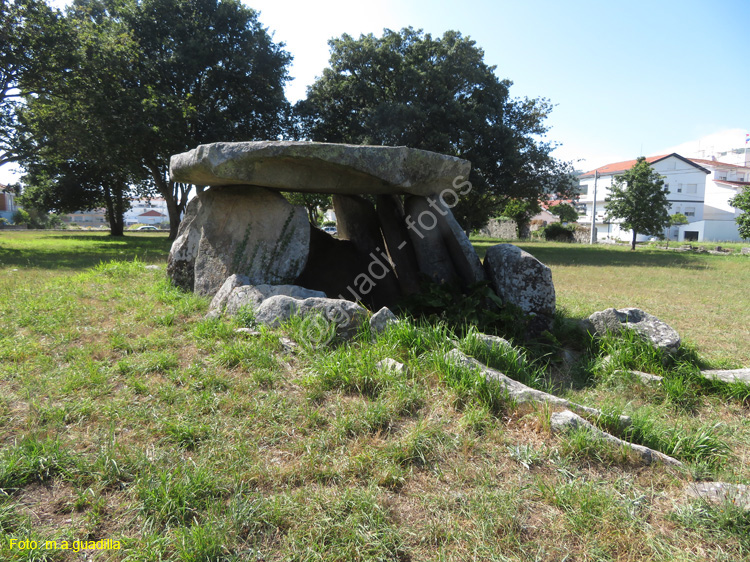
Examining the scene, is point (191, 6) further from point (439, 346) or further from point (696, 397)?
point (696, 397)

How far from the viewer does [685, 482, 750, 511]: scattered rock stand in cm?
241

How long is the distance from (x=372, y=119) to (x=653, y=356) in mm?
14530

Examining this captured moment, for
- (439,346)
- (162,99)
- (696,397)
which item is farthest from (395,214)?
(162,99)

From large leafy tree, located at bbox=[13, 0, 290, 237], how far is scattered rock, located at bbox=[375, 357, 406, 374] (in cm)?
1543

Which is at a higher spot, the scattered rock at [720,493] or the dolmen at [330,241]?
the dolmen at [330,241]

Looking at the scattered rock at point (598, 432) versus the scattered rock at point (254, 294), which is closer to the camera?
the scattered rock at point (598, 432)

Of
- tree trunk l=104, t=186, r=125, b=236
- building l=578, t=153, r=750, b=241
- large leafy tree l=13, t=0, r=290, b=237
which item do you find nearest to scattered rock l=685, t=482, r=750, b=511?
large leafy tree l=13, t=0, r=290, b=237

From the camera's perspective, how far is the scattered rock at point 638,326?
445cm

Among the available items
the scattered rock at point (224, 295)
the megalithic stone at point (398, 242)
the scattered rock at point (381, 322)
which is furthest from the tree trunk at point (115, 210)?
the scattered rock at point (381, 322)

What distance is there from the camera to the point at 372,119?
17.0m

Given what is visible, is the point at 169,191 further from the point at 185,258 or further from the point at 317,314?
the point at 317,314

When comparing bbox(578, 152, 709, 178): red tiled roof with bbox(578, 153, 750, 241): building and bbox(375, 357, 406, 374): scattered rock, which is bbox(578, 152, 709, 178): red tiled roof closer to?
bbox(578, 153, 750, 241): building

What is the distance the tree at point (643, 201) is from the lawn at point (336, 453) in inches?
947

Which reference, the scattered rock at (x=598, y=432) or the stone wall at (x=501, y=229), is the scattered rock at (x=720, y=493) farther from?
the stone wall at (x=501, y=229)
